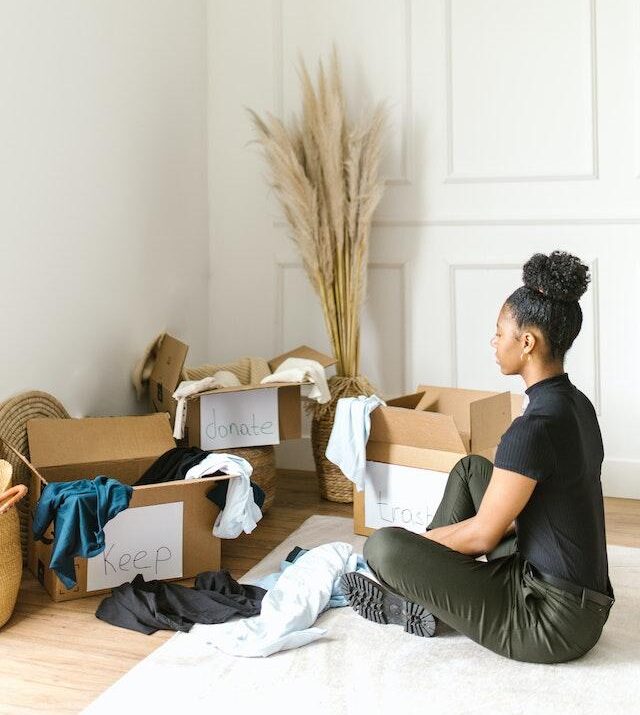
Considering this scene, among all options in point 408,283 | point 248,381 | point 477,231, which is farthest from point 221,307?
point 477,231

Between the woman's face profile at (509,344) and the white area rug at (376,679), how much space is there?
67 cm

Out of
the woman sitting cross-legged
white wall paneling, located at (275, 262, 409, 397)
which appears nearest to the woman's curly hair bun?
the woman sitting cross-legged

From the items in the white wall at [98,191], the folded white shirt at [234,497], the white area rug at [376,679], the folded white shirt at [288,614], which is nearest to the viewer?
the white area rug at [376,679]

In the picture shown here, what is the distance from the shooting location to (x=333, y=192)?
3334 millimetres

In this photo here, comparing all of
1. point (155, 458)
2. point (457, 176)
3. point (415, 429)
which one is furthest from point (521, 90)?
point (155, 458)

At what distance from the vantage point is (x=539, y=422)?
1789 millimetres

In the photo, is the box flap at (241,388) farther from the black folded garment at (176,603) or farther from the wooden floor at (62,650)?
the black folded garment at (176,603)

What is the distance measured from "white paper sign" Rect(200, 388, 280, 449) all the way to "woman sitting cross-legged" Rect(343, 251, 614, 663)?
1.15 m

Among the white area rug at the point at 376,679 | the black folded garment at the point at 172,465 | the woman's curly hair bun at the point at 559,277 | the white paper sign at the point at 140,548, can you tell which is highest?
the woman's curly hair bun at the point at 559,277

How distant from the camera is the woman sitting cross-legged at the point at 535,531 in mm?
1809

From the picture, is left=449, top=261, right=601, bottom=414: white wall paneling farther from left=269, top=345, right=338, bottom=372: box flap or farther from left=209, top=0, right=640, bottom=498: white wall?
left=269, top=345, right=338, bottom=372: box flap

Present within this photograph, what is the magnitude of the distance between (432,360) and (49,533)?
1.74 metres

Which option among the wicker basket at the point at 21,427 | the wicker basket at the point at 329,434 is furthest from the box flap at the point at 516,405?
the wicker basket at the point at 21,427

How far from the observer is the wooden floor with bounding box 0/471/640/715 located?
182 cm
